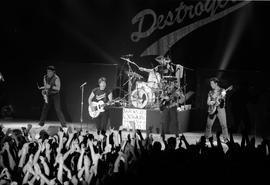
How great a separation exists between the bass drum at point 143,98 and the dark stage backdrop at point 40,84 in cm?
197

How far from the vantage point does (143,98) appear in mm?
12836

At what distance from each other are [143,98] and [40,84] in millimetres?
4607

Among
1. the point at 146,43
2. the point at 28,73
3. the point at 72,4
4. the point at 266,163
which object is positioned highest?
the point at 72,4

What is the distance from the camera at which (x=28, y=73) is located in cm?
1541

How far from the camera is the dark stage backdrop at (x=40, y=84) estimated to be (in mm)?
14711

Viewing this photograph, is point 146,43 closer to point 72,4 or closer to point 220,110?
point 72,4

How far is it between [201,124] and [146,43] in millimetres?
3549

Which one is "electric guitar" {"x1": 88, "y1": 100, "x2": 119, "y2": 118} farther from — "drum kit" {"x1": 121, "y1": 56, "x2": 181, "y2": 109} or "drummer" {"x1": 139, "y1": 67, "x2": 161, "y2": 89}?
"drummer" {"x1": 139, "y1": 67, "x2": 161, "y2": 89}

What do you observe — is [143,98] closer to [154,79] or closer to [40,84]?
[154,79]

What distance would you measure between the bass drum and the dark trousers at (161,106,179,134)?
44.7 inches

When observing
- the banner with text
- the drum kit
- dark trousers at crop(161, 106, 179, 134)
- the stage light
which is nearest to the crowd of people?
dark trousers at crop(161, 106, 179, 134)

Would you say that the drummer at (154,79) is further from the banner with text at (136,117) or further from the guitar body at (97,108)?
the guitar body at (97,108)

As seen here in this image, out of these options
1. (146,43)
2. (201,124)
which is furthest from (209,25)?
(201,124)

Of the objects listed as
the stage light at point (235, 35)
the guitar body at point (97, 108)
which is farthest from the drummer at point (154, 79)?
the stage light at point (235, 35)
